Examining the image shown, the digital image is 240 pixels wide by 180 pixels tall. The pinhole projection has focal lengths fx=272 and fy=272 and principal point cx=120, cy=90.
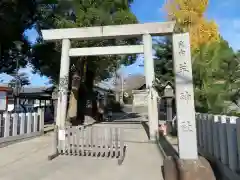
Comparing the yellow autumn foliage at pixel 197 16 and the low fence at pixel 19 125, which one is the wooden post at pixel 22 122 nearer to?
the low fence at pixel 19 125

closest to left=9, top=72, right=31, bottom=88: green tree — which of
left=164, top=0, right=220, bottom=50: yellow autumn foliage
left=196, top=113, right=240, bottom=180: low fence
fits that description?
left=164, top=0, right=220, bottom=50: yellow autumn foliage

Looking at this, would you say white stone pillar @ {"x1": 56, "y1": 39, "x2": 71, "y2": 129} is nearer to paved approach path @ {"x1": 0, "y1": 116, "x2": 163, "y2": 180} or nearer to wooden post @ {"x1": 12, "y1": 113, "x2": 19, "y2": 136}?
wooden post @ {"x1": 12, "y1": 113, "x2": 19, "y2": 136}

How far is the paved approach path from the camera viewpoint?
6156 millimetres

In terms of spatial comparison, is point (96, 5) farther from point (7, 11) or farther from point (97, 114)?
point (97, 114)

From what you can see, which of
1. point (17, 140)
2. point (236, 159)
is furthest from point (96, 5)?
point (236, 159)

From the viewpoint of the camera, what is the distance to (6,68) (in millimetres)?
20844

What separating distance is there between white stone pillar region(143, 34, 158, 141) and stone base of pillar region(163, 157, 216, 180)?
5832 mm

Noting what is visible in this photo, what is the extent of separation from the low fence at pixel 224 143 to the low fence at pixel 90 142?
2.44m

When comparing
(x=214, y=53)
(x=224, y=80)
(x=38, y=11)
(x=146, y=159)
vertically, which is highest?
(x=38, y=11)

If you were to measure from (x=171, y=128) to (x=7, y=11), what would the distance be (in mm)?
11533

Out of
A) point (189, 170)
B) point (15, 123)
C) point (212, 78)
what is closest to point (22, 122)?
point (15, 123)

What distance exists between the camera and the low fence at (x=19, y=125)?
10.7 m

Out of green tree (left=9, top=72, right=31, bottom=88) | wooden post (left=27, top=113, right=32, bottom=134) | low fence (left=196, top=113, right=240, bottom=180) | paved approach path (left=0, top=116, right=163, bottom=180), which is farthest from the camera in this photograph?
green tree (left=9, top=72, right=31, bottom=88)

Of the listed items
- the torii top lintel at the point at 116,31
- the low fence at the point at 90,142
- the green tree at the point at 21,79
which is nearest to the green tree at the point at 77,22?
the torii top lintel at the point at 116,31
